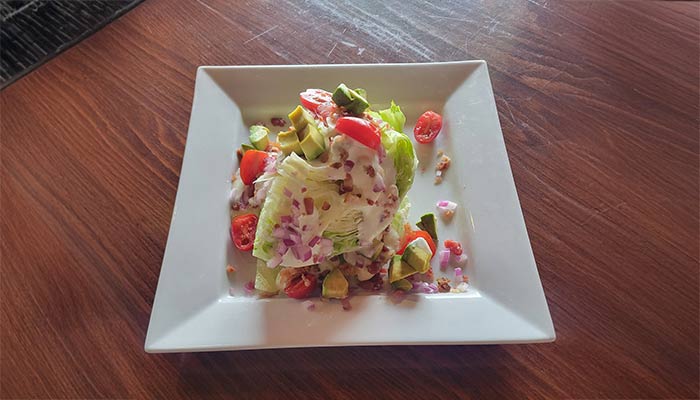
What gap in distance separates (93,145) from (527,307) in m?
1.72

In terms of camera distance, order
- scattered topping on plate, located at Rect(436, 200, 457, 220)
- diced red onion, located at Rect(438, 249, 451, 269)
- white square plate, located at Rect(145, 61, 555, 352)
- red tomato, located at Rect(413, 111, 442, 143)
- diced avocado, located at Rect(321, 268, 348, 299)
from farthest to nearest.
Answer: red tomato, located at Rect(413, 111, 442, 143), scattered topping on plate, located at Rect(436, 200, 457, 220), diced red onion, located at Rect(438, 249, 451, 269), diced avocado, located at Rect(321, 268, 348, 299), white square plate, located at Rect(145, 61, 555, 352)

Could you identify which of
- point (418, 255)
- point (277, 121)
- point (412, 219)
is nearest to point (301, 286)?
point (418, 255)

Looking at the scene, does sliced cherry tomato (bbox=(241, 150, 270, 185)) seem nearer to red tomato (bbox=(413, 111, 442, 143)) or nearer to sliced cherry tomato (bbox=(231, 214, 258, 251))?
sliced cherry tomato (bbox=(231, 214, 258, 251))

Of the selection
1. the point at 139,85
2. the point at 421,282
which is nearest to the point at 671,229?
the point at 421,282

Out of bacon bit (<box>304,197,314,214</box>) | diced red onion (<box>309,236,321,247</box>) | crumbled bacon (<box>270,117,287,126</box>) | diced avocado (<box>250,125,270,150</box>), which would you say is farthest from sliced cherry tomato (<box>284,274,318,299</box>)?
crumbled bacon (<box>270,117,287,126</box>)

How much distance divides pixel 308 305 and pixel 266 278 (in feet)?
0.63

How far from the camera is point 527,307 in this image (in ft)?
4.01

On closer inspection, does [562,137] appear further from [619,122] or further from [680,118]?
[680,118]

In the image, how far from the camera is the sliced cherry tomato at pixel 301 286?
1333 millimetres

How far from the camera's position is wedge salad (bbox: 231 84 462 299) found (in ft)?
4.08

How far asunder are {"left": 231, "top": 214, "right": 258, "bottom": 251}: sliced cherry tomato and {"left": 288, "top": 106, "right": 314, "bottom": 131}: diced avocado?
412 millimetres

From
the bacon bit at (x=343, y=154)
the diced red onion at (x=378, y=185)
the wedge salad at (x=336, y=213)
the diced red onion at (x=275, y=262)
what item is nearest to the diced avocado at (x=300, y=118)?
the wedge salad at (x=336, y=213)

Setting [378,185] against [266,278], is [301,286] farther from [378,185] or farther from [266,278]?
[378,185]

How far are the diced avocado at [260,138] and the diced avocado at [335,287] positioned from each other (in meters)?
0.60
